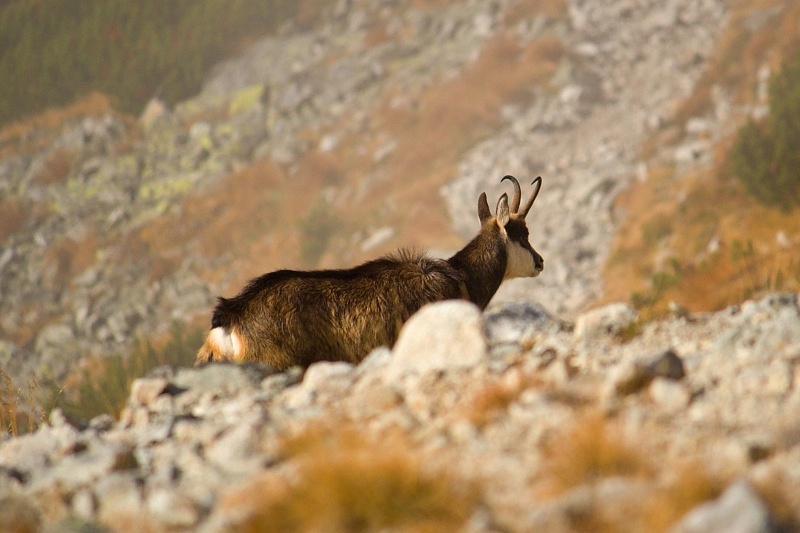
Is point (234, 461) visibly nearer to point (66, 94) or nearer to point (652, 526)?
point (652, 526)

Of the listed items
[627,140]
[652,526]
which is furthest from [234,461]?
[627,140]

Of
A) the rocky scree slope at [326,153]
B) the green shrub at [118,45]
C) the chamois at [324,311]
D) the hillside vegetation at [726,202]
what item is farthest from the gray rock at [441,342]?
the green shrub at [118,45]

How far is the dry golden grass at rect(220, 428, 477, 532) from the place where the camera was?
12.5ft

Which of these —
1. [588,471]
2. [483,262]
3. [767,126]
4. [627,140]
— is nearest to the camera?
[588,471]

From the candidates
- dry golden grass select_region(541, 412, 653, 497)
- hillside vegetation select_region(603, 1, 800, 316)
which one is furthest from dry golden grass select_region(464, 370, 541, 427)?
hillside vegetation select_region(603, 1, 800, 316)

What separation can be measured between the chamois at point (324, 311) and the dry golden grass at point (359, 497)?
299 centimetres

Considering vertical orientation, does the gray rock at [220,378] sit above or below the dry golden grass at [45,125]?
below

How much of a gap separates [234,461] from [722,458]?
95.8 inches

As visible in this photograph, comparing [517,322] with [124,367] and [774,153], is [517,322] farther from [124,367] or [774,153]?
[124,367]

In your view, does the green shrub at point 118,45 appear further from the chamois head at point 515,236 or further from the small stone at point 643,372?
the small stone at point 643,372

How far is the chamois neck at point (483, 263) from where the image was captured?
901 centimetres

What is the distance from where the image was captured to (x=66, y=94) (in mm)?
34344

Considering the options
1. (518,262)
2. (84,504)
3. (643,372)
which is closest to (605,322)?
(643,372)

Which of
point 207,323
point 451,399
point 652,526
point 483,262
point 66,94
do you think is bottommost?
point 652,526
